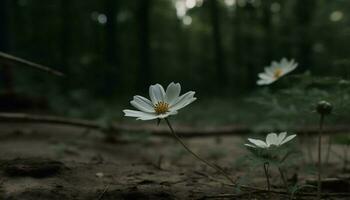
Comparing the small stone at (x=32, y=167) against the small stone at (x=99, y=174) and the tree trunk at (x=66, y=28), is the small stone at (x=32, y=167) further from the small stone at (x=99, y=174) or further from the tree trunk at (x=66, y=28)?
the tree trunk at (x=66, y=28)

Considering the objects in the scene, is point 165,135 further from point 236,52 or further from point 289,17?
point 236,52

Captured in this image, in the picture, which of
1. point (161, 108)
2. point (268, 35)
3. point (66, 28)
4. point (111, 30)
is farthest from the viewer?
point (268, 35)

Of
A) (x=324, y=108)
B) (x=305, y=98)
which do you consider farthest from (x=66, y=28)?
(x=324, y=108)

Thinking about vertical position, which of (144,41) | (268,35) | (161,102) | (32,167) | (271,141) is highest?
(268,35)

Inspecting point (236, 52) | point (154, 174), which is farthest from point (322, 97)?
point (236, 52)

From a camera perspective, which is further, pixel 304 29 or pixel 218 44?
pixel 218 44

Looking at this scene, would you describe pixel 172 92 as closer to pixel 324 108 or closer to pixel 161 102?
pixel 161 102

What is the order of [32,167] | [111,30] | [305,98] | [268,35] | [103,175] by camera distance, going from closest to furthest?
[32,167]
[103,175]
[305,98]
[111,30]
[268,35]
